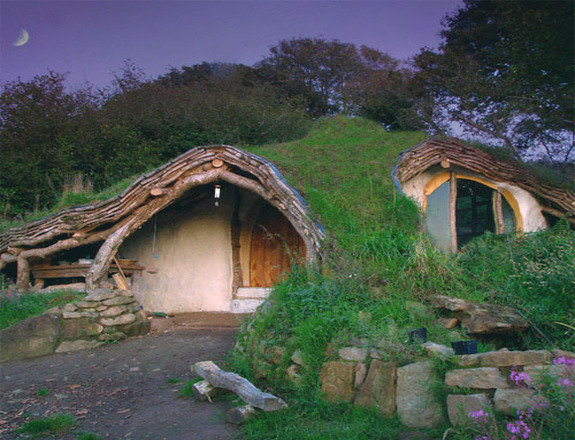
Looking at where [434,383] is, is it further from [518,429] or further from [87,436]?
[87,436]

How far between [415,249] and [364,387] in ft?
6.35

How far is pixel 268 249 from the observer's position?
1007 cm

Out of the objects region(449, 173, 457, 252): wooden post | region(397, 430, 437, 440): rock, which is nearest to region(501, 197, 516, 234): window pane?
region(449, 173, 457, 252): wooden post

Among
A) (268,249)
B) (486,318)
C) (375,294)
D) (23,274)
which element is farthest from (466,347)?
(23,274)

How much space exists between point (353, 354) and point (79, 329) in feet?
16.0

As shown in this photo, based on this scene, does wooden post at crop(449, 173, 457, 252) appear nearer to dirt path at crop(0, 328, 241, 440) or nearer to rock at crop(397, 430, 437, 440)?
dirt path at crop(0, 328, 241, 440)

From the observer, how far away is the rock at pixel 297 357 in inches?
163

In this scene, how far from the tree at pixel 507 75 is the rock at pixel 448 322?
5.58m

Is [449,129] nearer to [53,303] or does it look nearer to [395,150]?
[395,150]

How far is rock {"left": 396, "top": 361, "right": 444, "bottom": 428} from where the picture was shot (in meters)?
3.17

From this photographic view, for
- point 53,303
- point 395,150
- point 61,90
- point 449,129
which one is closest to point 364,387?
point 53,303

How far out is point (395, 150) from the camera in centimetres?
913

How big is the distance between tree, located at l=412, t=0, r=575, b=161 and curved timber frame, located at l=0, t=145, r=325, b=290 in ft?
17.6

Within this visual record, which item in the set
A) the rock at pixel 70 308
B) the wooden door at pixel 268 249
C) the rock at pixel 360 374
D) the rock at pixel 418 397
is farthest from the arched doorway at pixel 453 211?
the rock at pixel 70 308
